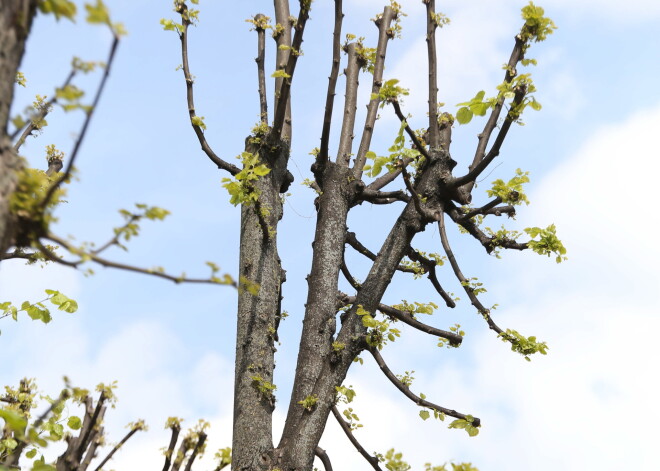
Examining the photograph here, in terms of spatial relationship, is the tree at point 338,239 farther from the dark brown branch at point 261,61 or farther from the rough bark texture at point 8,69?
the rough bark texture at point 8,69

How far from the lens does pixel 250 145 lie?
22.8 ft

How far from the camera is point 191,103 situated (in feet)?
23.6

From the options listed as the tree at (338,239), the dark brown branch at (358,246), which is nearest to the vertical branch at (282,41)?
the tree at (338,239)

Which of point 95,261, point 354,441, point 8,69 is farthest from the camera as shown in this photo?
point 354,441

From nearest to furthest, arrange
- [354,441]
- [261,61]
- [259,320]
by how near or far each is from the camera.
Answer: [259,320]
[354,441]
[261,61]

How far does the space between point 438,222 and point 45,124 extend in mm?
4158

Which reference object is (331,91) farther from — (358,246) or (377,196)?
(358,246)

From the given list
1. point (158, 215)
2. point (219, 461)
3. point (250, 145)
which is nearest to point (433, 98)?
point (250, 145)

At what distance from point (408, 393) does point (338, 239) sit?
1.61 meters

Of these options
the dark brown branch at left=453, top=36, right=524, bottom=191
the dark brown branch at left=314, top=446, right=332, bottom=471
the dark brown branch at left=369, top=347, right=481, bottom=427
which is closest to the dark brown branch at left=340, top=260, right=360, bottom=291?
the dark brown branch at left=369, top=347, right=481, bottom=427

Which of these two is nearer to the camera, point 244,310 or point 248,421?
point 248,421

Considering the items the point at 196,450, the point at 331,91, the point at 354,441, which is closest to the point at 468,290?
the point at 354,441

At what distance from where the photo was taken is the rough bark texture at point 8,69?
7.32 ft

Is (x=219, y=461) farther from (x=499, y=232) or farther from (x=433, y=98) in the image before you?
(x=433, y=98)
